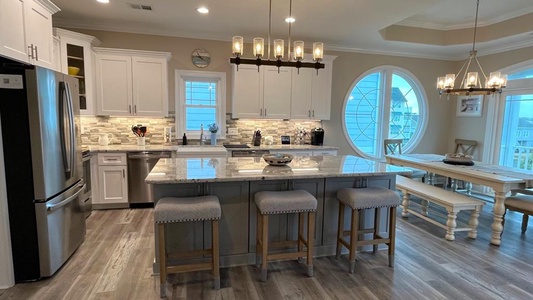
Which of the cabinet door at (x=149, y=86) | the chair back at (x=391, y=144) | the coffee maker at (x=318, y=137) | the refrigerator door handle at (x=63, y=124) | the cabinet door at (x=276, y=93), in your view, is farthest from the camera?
the chair back at (x=391, y=144)

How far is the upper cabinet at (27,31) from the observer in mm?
2344

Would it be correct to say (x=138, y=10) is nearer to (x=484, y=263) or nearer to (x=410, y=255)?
(x=410, y=255)

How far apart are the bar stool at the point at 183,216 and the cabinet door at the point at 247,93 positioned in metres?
2.74

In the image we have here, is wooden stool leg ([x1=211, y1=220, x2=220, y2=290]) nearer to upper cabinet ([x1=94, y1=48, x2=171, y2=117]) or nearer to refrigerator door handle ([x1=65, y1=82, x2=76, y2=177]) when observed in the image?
refrigerator door handle ([x1=65, y1=82, x2=76, y2=177])

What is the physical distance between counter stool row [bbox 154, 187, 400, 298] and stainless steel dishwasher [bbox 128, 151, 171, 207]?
2144 mm

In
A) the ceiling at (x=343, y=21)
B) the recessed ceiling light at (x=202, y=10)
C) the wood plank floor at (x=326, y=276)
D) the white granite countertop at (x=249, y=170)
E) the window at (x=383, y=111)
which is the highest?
the ceiling at (x=343, y=21)

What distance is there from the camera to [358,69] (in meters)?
5.77

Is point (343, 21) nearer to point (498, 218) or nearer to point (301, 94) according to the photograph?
point (301, 94)

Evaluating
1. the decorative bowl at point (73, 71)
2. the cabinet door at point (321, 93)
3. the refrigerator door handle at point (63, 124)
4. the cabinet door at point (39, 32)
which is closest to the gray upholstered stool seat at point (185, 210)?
the refrigerator door handle at point (63, 124)

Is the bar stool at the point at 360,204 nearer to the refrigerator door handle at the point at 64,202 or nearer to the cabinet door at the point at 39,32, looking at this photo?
the refrigerator door handle at the point at 64,202

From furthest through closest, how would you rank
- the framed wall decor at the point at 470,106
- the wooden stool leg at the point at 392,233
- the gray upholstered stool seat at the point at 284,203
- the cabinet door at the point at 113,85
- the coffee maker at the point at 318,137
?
the framed wall decor at the point at 470,106
the coffee maker at the point at 318,137
the cabinet door at the point at 113,85
the wooden stool leg at the point at 392,233
the gray upholstered stool seat at the point at 284,203

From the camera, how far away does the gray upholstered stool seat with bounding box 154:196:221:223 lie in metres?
2.22

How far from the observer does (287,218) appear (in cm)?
293

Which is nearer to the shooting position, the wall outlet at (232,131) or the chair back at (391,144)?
the wall outlet at (232,131)
